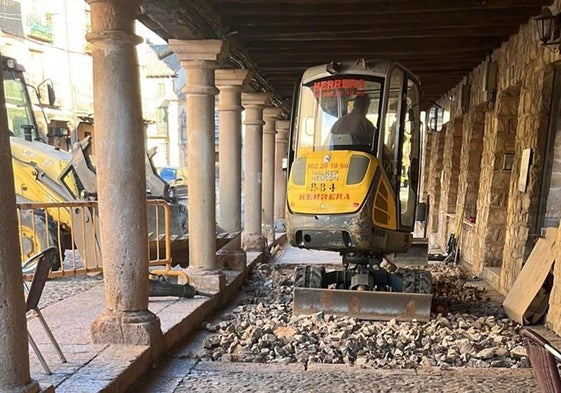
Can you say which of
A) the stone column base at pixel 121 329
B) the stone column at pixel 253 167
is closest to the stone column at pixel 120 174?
the stone column base at pixel 121 329

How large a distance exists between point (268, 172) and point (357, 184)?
6048mm

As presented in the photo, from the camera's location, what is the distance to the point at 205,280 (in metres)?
5.04

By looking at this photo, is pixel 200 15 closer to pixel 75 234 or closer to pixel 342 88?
pixel 342 88

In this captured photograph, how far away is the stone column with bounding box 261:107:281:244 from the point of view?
33.5 feet

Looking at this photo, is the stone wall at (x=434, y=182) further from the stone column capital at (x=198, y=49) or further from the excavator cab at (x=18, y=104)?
the excavator cab at (x=18, y=104)

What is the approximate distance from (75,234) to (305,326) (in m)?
3.23

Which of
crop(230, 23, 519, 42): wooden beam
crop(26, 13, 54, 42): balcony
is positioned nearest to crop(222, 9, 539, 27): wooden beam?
crop(230, 23, 519, 42): wooden beam

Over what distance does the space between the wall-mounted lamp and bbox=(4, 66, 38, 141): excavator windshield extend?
699cm

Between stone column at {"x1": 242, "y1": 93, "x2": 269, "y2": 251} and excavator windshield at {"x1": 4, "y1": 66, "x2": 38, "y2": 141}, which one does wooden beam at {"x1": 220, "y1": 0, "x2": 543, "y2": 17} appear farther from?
excavator windshield at {"x1": 4, "y1": 66, "x2": 38, "y2": 141}

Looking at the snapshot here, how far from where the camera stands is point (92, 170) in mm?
6637

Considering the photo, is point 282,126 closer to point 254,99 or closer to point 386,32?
point 254,99

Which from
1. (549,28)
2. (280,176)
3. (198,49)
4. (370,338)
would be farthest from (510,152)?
(280,176)

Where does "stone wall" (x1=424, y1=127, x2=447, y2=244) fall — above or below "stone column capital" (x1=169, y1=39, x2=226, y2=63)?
below

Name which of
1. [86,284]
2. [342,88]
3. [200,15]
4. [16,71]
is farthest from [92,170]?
[342,88]
